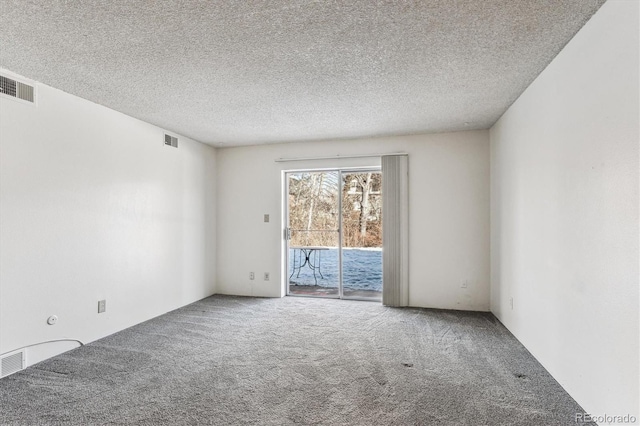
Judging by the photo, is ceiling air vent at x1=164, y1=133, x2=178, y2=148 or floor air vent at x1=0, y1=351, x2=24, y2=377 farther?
ceiling air vent at x1=164, y1=133, x2=178, y2=148

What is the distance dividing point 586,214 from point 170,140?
4562 mm

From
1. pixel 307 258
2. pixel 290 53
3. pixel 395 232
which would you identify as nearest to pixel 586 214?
pixel 290 53

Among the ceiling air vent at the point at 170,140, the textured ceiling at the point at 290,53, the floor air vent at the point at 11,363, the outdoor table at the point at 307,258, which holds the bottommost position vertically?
the floor air vent at the point at 11,363

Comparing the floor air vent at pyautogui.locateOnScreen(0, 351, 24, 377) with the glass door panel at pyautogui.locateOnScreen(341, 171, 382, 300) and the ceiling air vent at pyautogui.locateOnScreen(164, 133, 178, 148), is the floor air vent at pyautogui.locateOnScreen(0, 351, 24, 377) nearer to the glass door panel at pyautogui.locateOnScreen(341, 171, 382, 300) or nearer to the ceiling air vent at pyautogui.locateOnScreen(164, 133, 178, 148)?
the ceiling air vent at pyautogui.locateOnScreen(164, 133, 178, 148)

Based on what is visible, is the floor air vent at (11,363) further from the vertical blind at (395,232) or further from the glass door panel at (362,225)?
the vertical blind at (395,232)

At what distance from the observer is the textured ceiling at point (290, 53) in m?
1.94

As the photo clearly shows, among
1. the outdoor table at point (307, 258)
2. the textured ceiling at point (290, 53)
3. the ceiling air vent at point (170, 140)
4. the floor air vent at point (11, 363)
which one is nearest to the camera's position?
the textured ceiling at point (290, 53)

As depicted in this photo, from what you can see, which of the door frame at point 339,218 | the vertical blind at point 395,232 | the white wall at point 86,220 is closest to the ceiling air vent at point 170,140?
the white wall at point 86,220

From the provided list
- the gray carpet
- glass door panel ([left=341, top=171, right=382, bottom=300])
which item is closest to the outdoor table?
glass door panel ([left=341, top=171, right=382, bottom=300])

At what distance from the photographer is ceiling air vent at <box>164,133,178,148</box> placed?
4512mm

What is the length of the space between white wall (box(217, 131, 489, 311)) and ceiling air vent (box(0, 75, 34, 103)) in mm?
2985

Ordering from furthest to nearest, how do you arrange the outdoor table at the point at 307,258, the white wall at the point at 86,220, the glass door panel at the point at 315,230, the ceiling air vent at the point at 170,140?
the outdoor table at the point at 307,258 → the glass door panel at the point at 315,230 → the ceiling air vent at the point at 170,140 → the white wall at the point at 86,220

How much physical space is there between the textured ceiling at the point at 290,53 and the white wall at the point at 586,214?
0.27m

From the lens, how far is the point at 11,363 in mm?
2707
